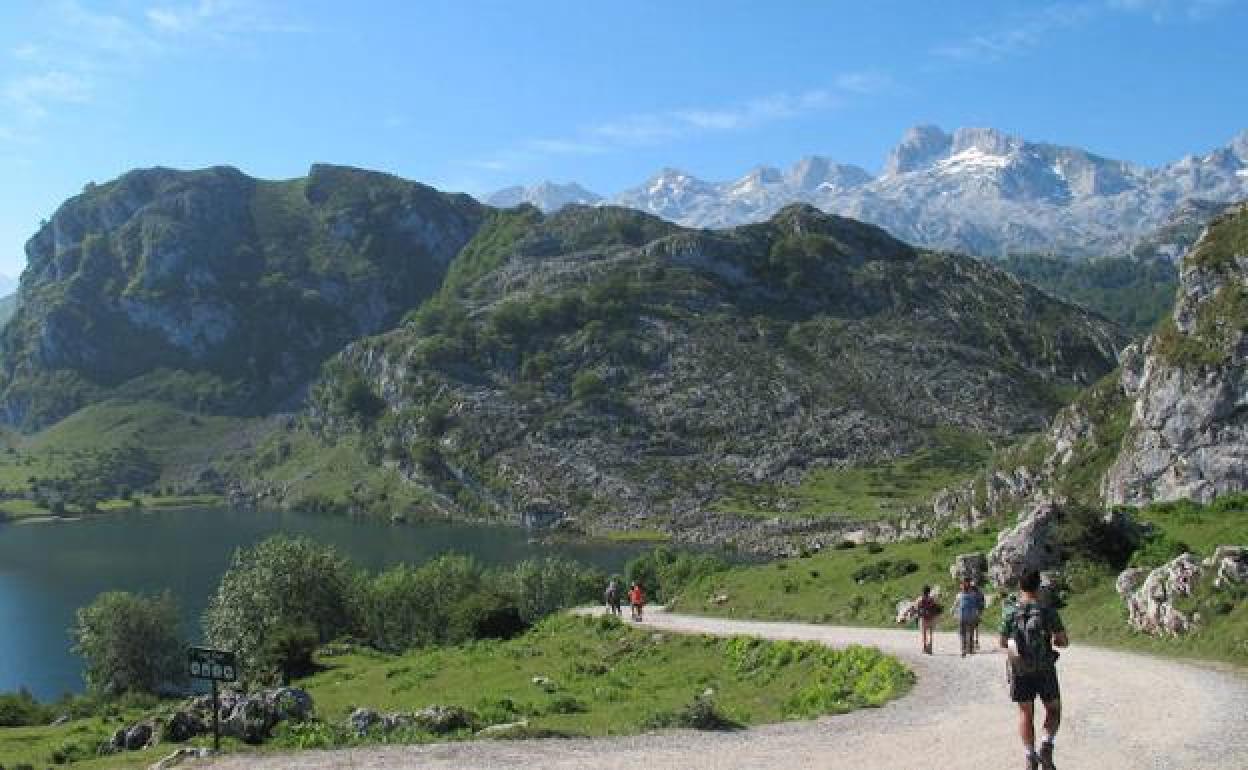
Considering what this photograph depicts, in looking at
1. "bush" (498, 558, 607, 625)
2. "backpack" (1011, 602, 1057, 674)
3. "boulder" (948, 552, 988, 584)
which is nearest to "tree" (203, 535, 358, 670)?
"bush" (498, 558, 607, 625)

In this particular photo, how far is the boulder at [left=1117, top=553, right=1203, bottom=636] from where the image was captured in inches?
1507

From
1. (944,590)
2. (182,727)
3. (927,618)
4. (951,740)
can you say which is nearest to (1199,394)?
(944,590)

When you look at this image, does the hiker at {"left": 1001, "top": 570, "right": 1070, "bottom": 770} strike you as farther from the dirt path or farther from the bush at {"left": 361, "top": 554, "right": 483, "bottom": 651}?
the bush at {"left": 361, "top": 554, "right": 483, "bottom": 651}

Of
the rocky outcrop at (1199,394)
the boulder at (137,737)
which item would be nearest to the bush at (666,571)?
the rocky outcrop at (1199,394)

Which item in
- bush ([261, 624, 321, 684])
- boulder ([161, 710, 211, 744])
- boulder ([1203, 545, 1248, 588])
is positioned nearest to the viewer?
boulder ([1203, 545, 1248, 588])

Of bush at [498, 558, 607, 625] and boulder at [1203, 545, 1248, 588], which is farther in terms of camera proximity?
bush at [498, 558, 607, 625]

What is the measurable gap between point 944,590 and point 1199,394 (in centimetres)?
5829

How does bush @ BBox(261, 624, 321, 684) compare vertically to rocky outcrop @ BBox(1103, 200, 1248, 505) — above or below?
below

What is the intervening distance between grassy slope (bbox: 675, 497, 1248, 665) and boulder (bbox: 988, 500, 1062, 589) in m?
1.37

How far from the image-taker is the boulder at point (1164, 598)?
3828 centimetres

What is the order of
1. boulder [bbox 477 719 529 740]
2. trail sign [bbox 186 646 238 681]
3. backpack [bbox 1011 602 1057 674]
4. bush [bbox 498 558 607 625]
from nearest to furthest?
1. backpack [bbox 1011 602 1057 674]
2. boulder [bbox 477 719 529 740]
3. trail sign [bbox 186 646 238 681]
4. bush [bbox 498 558 607 625]

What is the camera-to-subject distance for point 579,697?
42.0m

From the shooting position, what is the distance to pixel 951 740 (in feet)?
82.7

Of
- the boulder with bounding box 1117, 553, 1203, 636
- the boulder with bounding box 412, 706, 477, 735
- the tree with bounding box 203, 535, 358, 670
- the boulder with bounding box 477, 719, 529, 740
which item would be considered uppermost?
the boulder with bounding box 1117, 553, 1203, 636
